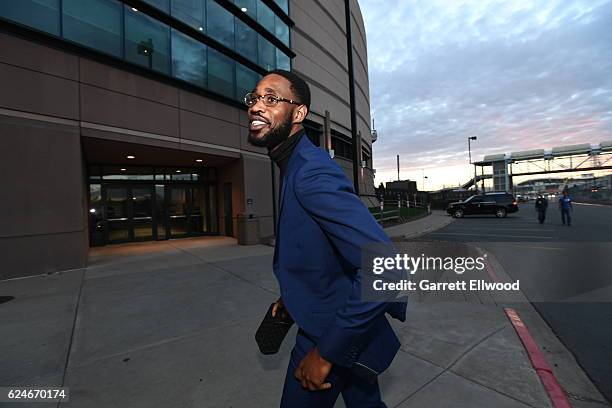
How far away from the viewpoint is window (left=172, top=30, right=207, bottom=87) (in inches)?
401

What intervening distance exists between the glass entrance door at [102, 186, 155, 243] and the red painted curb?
13562 millimetres

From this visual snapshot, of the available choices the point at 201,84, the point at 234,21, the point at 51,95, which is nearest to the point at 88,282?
the point at 51,95

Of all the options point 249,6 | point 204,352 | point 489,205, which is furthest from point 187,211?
point 489,205

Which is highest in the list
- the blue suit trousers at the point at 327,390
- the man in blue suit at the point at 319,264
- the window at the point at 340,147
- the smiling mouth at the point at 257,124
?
the window at the point at 340,147

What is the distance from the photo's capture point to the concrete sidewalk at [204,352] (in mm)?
2457

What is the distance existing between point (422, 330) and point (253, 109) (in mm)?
3455

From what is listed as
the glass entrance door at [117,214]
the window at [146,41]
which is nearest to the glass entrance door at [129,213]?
the glass entrance door at [117,214]

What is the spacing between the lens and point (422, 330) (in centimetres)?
364

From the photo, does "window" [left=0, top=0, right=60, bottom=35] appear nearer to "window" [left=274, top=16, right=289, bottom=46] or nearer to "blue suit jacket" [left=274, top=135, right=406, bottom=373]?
"window" [left=274, top=16, right=289, bottom=46]

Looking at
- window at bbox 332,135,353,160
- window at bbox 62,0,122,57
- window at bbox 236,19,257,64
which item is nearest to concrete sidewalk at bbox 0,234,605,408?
window at bbox 62,0,122,57

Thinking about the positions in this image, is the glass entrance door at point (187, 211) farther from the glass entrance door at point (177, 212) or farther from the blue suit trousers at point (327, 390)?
the blue suit trousers at point (327, 390)

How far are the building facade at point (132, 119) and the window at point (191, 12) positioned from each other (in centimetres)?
4

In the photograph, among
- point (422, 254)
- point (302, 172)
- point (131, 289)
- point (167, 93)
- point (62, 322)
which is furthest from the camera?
point (167, 93)

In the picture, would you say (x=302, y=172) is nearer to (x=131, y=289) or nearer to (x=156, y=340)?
(x=156, y=340)
